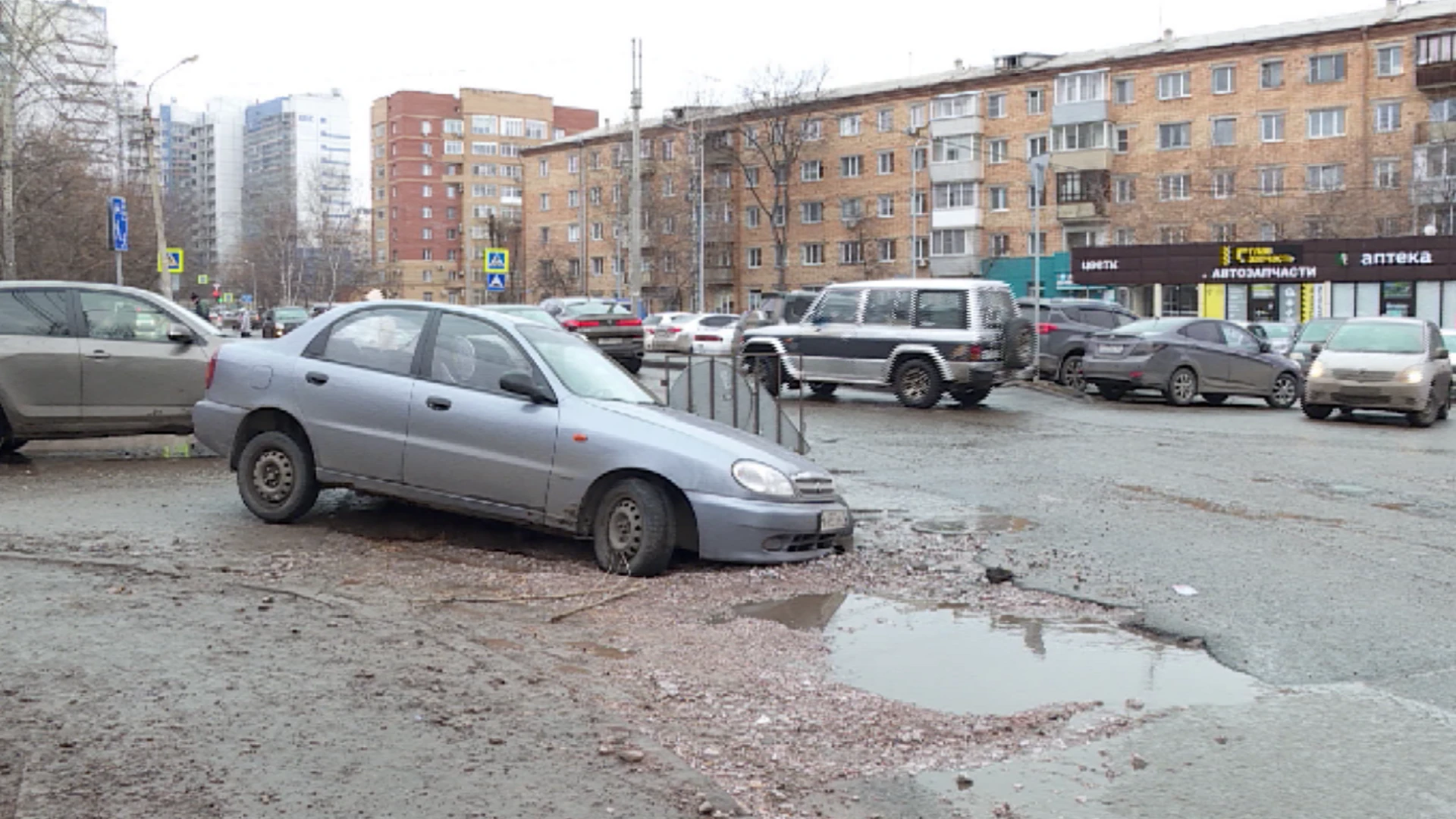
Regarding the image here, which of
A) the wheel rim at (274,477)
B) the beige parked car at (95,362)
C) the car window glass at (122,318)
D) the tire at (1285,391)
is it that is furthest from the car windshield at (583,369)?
the tire at (1285,391)

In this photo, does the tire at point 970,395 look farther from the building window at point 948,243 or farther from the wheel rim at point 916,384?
the building window at point 948,243

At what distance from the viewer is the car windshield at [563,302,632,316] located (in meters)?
28.1

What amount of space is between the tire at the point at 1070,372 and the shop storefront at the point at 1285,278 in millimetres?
22752

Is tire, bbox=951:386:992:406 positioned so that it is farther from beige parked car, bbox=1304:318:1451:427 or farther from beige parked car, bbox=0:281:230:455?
beige parked car, bbox=0:281:230:455

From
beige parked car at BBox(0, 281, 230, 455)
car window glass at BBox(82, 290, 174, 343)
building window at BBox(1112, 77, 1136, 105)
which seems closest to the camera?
beige parked car at BBox(0, 281, 230, 455)

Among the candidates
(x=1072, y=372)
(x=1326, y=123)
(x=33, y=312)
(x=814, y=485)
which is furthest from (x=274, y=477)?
(x=1326, y=123)

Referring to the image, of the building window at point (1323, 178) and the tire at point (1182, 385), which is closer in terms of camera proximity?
the tire at point (1182, 385)

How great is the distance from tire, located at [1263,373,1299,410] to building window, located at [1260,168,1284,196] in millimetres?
43250

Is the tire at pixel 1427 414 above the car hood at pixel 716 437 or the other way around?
the other way around

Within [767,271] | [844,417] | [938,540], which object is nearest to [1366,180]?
[767,271]

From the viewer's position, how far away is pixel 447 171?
5037 inches

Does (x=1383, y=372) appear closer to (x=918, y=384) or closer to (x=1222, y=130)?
(x=918, y=384)

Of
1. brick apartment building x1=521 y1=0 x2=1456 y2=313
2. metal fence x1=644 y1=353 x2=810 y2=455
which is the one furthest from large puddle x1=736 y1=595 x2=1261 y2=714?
brick apartment building x1=521 y1=0 x2=1456 y2=313

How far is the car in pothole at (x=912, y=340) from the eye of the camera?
19812 mm
